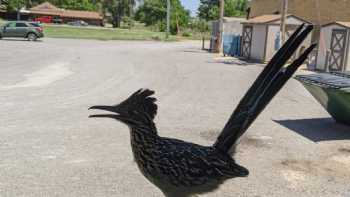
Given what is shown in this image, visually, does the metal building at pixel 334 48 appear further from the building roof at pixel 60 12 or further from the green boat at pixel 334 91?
the building roof at pixel 60 12

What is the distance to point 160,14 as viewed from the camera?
3610 inches

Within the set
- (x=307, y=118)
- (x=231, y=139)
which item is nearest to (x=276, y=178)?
(x=231, y=139)

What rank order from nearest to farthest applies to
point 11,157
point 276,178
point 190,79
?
point 276,178
point 11,157
point 190,79

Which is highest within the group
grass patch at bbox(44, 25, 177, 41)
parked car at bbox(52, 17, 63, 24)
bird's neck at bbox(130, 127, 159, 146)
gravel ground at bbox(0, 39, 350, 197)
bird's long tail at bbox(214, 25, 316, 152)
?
parked car at bbox(52, 17, 63, 24)

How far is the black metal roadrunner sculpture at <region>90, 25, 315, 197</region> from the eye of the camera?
3.14 meters

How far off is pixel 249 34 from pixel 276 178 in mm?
23411

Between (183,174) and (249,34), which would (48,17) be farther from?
(183,174)

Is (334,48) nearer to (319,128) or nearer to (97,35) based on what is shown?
(319,128)

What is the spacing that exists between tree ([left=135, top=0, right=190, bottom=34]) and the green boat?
220 ft

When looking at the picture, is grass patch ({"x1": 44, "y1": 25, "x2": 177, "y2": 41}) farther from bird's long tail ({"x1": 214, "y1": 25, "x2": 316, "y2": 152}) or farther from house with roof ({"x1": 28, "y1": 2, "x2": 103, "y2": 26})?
bird's long tail ({"x1": 214, "y1": 25, "x2": 316, "y2": 152})

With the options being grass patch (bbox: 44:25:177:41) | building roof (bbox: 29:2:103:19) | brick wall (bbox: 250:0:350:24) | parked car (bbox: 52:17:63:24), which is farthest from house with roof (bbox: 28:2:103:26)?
brick wall (bbox: 250:0:350:24)

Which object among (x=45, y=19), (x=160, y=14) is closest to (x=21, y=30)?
(x=160, y=14)

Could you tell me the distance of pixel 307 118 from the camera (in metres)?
11.1

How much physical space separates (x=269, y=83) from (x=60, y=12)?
105518 millimetres
